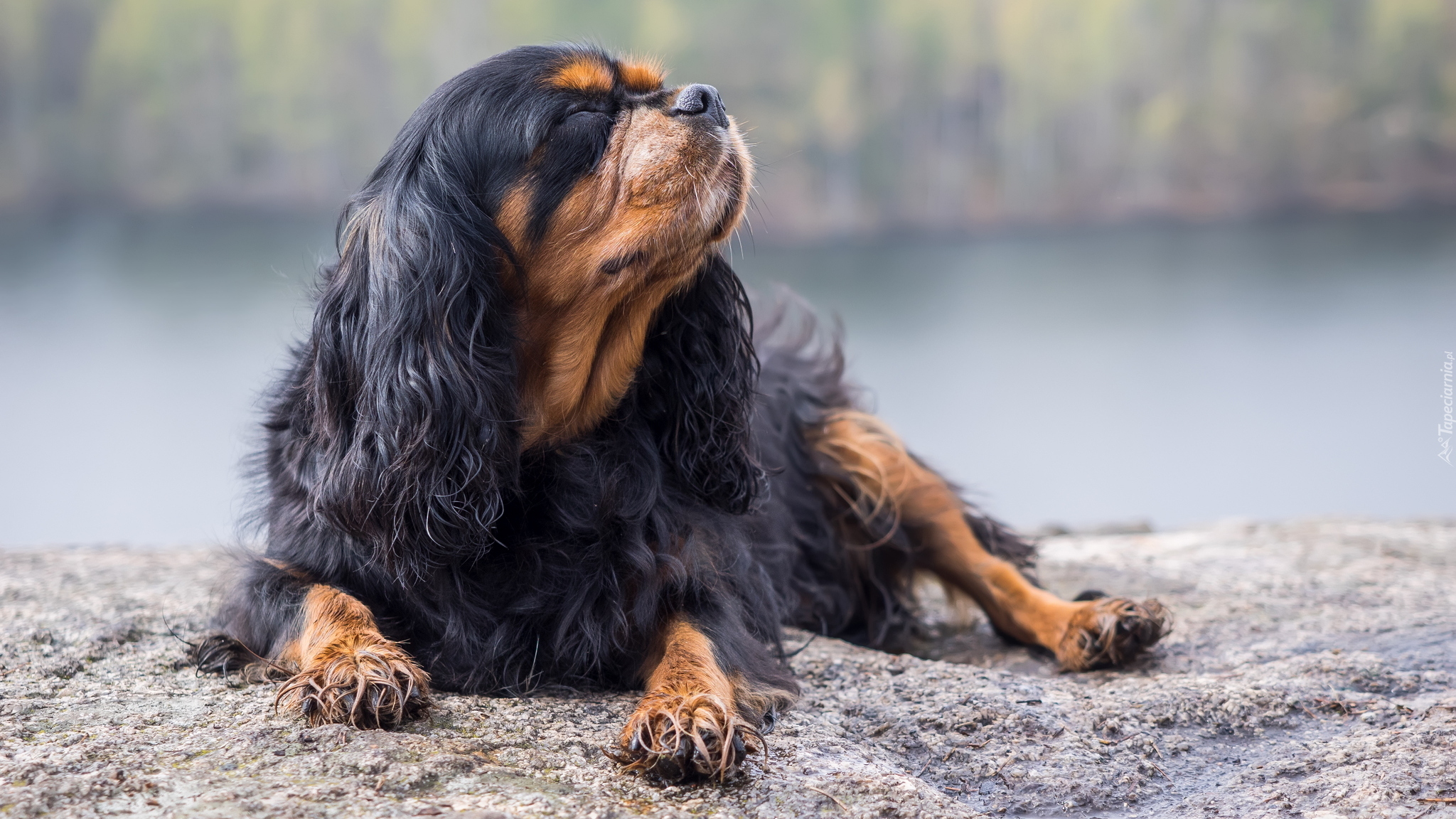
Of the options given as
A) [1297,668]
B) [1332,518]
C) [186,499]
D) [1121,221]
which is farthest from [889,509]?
[186,499]

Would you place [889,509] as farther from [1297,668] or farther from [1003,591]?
[1297,668]

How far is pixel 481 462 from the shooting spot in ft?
7.39

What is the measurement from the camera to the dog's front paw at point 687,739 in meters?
1.88

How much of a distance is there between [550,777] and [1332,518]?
393 centimetres

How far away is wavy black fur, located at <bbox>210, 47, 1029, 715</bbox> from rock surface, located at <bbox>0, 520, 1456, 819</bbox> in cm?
16

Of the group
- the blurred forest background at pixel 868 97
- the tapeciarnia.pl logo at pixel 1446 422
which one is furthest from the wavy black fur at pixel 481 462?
the tapeciarnia.pl logo at pixel 1446 422

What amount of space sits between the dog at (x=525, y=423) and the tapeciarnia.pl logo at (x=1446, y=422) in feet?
12.8

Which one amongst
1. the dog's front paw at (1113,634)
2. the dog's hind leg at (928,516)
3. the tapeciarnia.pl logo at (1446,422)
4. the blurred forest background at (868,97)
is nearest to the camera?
the dog's front paw at (1113,634)

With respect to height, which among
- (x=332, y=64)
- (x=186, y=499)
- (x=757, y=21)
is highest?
(x=757, y=21)

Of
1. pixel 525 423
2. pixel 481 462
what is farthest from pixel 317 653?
pixel 525 423

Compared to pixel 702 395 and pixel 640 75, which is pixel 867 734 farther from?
pixel 640 75

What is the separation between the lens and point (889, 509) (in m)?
3.50

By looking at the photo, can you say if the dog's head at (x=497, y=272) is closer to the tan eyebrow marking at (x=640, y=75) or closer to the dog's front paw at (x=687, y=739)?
the tan eyebrow marking at (x=640, y=75)

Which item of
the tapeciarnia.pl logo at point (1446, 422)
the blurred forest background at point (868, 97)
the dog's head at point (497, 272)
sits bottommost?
the tapeciarnia.pl logo at point (1446, 422)
